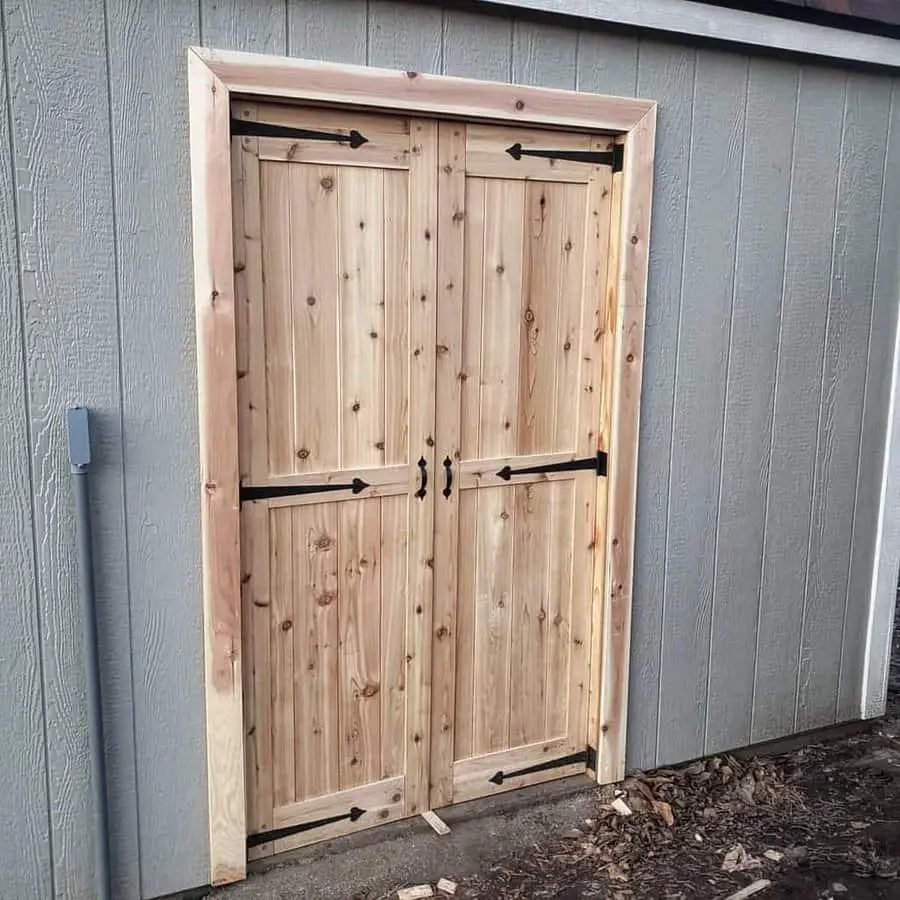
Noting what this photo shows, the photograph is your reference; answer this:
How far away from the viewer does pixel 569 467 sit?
10.1 feet

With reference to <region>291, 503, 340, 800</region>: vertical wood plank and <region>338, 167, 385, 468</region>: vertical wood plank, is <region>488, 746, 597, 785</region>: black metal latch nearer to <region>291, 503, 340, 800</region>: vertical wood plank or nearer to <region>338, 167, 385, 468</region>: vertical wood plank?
<region>291, 503, 340, 800</region>: vertical wood plank

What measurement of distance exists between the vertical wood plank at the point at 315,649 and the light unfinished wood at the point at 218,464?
0.73ft

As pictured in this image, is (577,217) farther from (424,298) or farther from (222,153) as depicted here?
(222,153)

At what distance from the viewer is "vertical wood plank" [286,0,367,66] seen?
7.85 ft

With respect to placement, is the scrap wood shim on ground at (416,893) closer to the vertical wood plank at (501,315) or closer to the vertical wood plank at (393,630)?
the vertical wood plank at (393,630)

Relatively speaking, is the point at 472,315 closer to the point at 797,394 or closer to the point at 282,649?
the point at 282,649

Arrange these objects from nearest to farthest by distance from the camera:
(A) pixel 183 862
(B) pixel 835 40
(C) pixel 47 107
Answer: (C) pixel 47 107, (A) pixel 183 862, (B) pixel 835 40

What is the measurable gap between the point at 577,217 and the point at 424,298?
23.8 inches

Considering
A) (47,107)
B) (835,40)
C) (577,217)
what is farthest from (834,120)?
(47,107)

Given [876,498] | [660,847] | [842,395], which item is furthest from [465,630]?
[876,498]

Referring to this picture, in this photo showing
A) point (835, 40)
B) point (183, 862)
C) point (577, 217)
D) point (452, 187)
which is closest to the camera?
point (183, 862)

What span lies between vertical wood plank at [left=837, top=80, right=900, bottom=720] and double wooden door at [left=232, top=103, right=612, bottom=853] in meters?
1.26

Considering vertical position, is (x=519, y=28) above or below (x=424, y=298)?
above

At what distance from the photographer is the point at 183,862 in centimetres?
254
